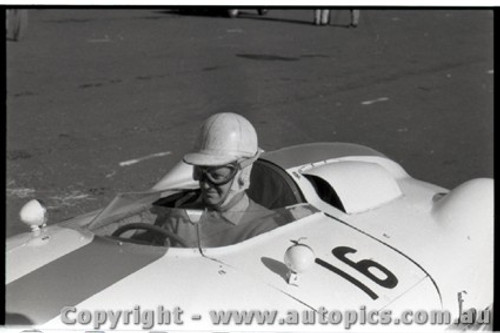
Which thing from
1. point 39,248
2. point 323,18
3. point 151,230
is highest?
point 323,18

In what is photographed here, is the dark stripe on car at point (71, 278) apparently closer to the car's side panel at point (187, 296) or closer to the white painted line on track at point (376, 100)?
the car's side panel at point (187, 296)

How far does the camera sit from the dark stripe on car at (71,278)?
11.1 ft

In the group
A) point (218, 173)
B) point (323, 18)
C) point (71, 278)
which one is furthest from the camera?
point (323, 18)

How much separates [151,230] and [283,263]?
694 mm

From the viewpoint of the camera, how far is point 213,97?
37.8 feet

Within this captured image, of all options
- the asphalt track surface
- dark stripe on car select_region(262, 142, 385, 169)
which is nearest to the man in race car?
dark stripe on car select_region(262, 142, 385, 169)

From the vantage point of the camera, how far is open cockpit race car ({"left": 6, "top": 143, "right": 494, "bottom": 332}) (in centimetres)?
337

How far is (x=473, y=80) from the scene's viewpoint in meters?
13.5

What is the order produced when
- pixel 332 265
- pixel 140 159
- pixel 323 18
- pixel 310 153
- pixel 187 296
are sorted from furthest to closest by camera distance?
1. pixel 323 18
2. pixel 140 159
3. pixel 310 153
4. pixel 332 265
5. pixel 187 296

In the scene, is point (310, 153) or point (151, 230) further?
point (310, 153)

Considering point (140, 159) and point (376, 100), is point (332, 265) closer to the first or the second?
point (140, 159)

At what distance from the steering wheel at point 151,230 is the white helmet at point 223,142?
1.37 ft

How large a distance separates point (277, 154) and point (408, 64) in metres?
10.8

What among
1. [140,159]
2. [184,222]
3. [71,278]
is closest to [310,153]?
[184,222]
